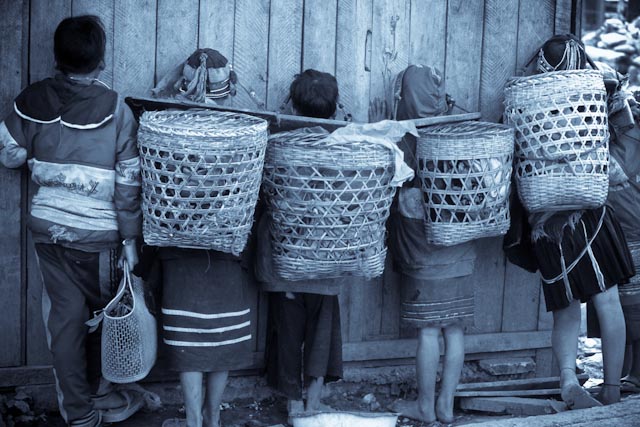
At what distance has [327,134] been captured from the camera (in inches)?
166

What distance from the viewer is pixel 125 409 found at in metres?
4.55

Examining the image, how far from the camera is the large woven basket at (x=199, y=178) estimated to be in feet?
12.3

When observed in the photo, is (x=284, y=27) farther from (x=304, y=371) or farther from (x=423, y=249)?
(x=304, y=371)

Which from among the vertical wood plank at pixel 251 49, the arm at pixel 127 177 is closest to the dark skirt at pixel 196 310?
the arm at pixel 127 177

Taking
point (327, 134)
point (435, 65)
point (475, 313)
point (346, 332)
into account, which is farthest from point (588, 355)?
point (327, 134)

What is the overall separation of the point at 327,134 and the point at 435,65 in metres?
1.19

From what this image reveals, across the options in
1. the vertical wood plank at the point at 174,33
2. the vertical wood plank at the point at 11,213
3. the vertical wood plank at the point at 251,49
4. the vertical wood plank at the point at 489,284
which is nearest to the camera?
the vertical wood plank at the point at 11,213

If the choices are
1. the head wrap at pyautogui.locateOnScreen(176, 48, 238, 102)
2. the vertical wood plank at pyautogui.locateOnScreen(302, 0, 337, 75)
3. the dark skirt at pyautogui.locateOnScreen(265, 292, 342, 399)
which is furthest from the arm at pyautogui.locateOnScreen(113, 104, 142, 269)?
the vertical wood plank at pyautogui.locateOnScreen(302, 0, 337, 75)

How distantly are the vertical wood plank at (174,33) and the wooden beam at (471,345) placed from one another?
1846mm

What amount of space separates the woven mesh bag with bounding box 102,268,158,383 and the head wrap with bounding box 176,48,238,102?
91cm

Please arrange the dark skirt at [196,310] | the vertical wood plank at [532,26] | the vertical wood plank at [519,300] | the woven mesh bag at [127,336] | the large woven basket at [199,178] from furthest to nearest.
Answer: the vertical wood plank at [519,300] < the vertical wood plank at [532,26] < the dark skirt at [196,310] < the woven mesh bag at [127,336] < the large woven basket at [199,178]

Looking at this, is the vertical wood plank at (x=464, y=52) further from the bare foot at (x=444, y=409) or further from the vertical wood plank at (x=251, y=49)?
the bare foot at (x=444, y=409)

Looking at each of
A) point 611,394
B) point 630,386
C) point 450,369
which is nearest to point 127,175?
point 450,369

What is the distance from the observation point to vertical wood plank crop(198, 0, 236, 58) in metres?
4.62
